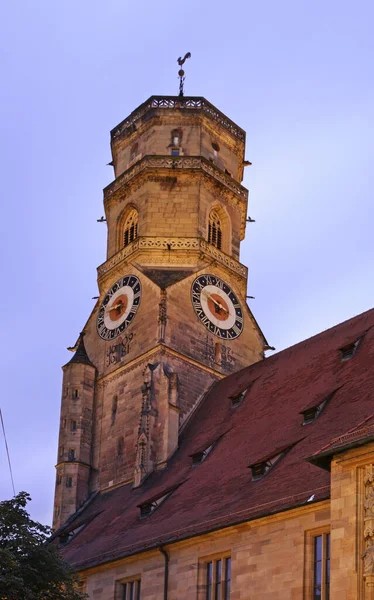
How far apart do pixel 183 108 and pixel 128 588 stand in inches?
856

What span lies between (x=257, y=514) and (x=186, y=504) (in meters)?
5.09

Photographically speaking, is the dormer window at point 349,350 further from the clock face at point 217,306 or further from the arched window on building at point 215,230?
the arched window on building at point 215,230

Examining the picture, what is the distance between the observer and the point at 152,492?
114 ft

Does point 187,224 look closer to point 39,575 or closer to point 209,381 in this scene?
point 209,381

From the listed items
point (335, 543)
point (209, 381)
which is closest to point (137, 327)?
point (209, 381)

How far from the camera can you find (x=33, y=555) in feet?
82.3

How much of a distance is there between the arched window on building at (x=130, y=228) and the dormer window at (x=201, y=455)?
12.0m

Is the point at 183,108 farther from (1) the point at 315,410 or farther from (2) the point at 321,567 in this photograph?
(2) the point at 321,567

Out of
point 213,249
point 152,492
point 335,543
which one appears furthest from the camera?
point 213,249

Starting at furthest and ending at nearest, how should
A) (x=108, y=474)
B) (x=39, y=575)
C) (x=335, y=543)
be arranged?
(x=108, y=474)
(x=39, y=575)
(x=335, y=543)

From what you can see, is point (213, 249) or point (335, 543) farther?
point (213, 249)

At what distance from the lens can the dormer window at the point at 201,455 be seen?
34000 millimetres

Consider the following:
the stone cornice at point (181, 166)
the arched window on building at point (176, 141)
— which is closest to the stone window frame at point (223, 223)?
the stone cornice at point (181, 166)

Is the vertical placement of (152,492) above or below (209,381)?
below
